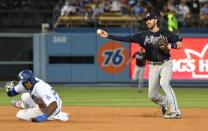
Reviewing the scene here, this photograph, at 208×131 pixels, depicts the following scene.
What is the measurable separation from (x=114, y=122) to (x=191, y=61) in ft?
44.2

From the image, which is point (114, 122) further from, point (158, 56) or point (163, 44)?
point (163, 44)

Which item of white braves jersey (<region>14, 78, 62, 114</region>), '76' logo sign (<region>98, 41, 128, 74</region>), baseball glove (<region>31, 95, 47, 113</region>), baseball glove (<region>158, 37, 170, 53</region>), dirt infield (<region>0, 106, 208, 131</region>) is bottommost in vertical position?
'76' logo sign (<region>98, 41, 128, 74</region>)

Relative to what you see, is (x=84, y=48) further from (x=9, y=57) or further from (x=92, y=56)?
(x=9, y=57)

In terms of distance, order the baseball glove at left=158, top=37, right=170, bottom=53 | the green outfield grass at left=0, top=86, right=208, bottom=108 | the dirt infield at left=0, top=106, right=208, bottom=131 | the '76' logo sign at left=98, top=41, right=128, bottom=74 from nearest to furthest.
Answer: the dirt infield at left=0, top=106, right=208, bottom=131, the baseball glove at left=158, top=37, right=170, bottom=53, the green outfield grass at left=0, top=86, right=208, bottom=108, the '76' logo sign at left=98, top=41, right=128, bottom=74

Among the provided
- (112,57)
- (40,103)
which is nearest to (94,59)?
(112,57)

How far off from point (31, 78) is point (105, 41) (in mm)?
13750

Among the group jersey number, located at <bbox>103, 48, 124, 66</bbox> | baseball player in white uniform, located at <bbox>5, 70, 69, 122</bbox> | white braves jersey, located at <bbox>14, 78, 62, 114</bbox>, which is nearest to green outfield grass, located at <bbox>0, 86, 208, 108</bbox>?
jersey number, located at <bbox>103, 48, 124, 66</bbox>

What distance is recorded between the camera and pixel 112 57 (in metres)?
25.3

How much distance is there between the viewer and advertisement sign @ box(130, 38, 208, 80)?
25047 mm

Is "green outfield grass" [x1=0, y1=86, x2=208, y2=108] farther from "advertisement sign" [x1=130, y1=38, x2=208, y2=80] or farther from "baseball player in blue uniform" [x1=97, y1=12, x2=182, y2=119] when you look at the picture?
"baseball player in blue uniform" [x1=97, y1=12, x2=182, y2=119]

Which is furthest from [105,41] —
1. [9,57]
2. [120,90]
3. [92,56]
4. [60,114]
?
[60,114]

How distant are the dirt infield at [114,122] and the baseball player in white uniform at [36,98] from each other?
0.59ft

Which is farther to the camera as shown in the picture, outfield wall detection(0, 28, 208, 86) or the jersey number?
the jersey number

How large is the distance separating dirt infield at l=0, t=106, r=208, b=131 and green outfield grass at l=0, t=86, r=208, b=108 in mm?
2439
